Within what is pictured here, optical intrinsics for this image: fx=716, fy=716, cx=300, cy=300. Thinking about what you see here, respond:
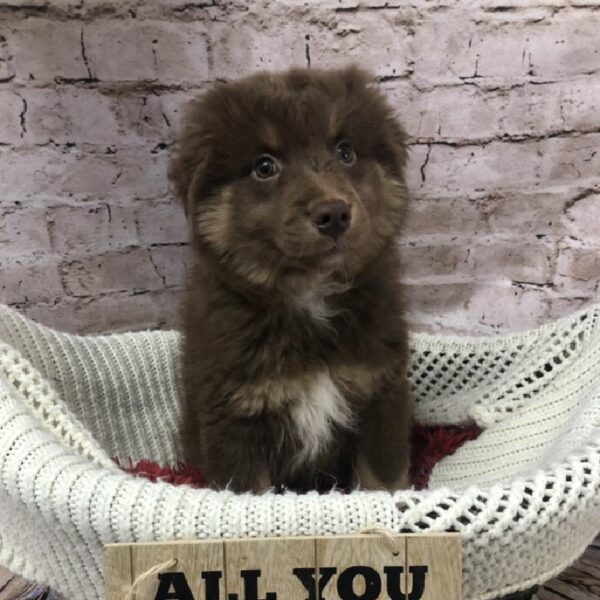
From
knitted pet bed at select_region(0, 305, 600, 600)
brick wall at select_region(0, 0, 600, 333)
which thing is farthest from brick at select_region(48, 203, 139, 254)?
knitted pet bed at select_region(0, 305, 600, 600)

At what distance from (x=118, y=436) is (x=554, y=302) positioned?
1.78 m

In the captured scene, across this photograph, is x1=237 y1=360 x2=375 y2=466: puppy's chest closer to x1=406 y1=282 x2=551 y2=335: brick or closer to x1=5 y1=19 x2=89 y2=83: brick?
x1=406 y1=282 x2=551 y2=335: brick

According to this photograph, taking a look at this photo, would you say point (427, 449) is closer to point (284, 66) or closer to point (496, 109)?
point (496, 109)

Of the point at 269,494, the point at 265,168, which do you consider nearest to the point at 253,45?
the point at 265,168

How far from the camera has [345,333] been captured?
1891mm

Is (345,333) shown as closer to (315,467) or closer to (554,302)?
(315,467)

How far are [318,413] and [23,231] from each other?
1.46 m

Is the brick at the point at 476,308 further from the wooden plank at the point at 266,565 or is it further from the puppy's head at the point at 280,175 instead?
the wooden plank at the point at 266,565

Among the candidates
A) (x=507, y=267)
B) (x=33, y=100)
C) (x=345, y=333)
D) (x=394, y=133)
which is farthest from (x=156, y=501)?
(x=507, y=267)

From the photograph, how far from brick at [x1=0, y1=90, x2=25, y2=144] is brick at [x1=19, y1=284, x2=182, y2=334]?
624 millimetres

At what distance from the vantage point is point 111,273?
2.79m

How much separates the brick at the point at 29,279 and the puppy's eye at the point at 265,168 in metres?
1.27

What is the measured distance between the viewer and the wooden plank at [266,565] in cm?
131

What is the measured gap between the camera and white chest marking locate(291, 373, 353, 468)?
1858mm
